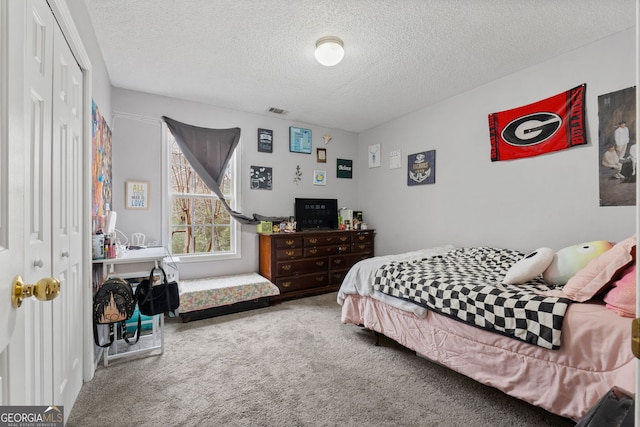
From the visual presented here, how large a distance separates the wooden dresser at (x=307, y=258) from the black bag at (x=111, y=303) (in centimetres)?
182

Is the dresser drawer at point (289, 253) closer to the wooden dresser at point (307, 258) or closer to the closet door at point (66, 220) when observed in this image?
the wooden dresser at point (307, 258)

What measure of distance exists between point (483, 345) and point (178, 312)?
9.29ft

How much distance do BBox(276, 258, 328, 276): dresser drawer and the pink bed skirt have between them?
2.14 m

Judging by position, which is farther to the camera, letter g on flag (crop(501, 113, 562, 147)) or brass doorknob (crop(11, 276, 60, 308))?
letter g on flag (crop(501, 113, 562, 147))

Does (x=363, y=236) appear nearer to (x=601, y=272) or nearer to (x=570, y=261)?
(x=570, y=261)

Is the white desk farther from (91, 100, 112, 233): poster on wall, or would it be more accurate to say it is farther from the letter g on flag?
the letter g on flag

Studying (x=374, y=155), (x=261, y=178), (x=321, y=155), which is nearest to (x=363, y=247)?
(x=374, y=155)

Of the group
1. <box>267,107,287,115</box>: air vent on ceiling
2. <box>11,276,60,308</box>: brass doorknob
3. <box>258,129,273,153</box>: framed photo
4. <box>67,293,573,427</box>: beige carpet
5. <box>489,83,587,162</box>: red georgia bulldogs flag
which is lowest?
<box>67,293,573,427</box>: beige carpet

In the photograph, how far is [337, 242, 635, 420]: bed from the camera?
1.35m

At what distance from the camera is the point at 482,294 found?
1795 millimetres

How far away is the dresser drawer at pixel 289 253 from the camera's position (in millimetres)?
3777

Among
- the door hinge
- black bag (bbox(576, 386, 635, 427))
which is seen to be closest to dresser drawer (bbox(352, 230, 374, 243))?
black bag (bbox(576, 386, 635, 427))

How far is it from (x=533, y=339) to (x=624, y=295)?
0.46m

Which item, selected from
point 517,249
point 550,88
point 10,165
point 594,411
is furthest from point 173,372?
point 550,88
